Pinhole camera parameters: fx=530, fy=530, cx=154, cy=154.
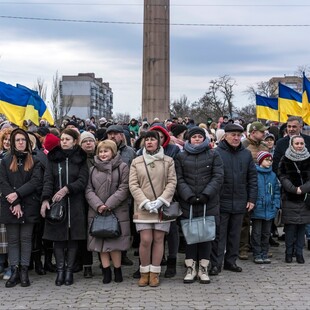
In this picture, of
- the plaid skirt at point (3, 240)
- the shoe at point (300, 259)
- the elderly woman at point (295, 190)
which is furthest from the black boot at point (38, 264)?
the shoe at point (300, 259)

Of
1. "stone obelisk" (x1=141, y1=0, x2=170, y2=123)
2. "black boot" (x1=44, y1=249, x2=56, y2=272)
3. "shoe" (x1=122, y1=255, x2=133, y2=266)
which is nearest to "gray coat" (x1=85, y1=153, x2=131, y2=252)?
"black boot" (x1=44, y1=249, x2=56, y2=272)

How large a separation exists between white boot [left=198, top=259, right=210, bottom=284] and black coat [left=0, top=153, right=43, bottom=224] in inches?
84.4

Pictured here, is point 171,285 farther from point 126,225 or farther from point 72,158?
point 72,158

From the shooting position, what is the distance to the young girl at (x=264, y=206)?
7648mm

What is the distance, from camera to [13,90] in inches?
384

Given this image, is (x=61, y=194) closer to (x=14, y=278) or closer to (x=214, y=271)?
(x=14, y=278)

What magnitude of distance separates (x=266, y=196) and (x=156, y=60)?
649 inches

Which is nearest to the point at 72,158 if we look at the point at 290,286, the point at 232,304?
the point at 232,304

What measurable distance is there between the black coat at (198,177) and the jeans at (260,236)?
1.28 m

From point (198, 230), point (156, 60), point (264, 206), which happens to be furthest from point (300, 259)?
point (156, 60)

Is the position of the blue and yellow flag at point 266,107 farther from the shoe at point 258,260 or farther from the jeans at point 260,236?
the shoe at point 258,260

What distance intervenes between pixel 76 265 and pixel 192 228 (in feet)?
5.65

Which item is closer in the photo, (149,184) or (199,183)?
(149,184)

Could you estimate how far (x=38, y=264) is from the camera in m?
Answer: 7.25
